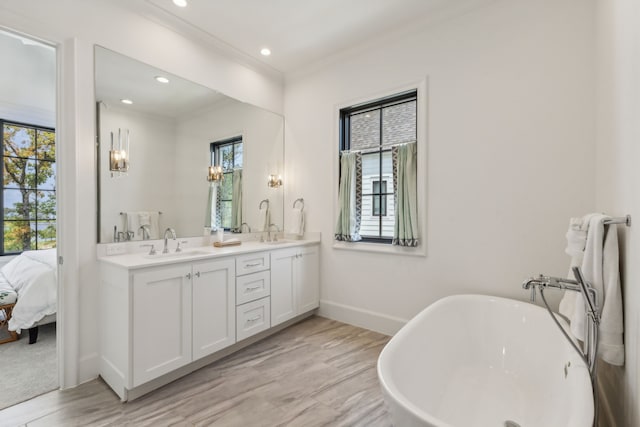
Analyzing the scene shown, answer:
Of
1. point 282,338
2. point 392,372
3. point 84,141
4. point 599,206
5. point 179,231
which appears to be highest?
point 84,141

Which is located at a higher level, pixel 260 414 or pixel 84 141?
pixel 84 141

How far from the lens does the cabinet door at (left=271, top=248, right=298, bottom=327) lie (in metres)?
2.94

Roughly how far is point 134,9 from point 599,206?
12.2 feet

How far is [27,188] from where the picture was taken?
3.92 meters

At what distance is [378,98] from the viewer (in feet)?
9.95

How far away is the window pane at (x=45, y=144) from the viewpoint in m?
4.02

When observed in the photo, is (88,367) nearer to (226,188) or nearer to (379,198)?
(226,188)

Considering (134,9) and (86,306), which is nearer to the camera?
(86,306)

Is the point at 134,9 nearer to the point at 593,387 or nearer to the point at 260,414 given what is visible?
the point at 260,414

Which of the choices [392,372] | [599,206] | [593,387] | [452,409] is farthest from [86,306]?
[599,206]

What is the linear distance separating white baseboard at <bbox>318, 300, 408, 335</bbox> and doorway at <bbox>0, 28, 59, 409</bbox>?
239cm

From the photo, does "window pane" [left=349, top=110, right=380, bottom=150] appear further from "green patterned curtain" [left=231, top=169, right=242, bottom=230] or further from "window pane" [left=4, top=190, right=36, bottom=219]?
"window pane" [left=4, top=190, right=36, bottom=219]

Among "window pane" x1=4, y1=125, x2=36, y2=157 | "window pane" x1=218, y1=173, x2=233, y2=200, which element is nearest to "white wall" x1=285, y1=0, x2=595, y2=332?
"window pane" x1=218, y1=173, x2=233, y2=200

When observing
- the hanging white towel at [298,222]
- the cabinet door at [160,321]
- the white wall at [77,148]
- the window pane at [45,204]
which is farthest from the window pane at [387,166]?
the window pane at [45,204]
